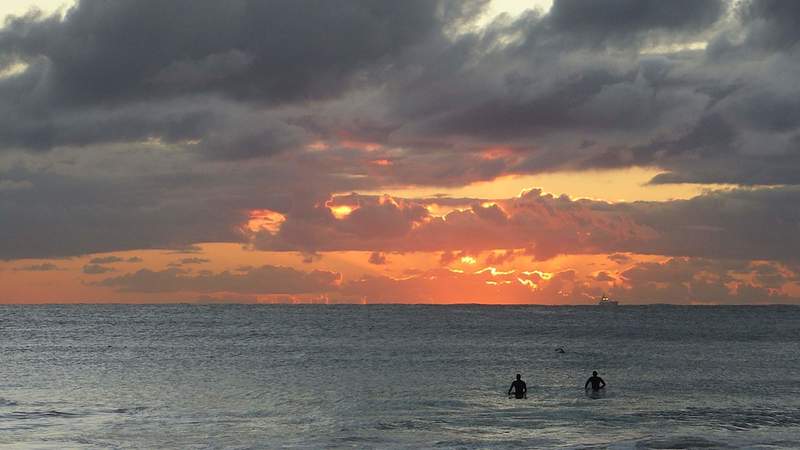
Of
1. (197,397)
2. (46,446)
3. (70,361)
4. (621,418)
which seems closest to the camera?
(46,446)

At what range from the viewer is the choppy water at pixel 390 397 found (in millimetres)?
49000

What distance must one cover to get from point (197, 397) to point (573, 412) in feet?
97.7

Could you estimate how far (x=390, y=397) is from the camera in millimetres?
68625

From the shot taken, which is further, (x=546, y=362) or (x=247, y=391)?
(x=546, y=362)

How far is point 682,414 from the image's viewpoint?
58594 millimetres

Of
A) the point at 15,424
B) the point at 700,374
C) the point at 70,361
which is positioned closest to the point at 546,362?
the point at 700,374

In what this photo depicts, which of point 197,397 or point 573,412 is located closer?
point 573,412

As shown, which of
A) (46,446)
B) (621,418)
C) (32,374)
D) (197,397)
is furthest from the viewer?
(32,374)

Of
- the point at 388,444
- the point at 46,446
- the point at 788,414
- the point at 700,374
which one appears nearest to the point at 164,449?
the point at 46,446

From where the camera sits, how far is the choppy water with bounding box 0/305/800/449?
161 feet

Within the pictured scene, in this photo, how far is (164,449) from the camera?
148 feet

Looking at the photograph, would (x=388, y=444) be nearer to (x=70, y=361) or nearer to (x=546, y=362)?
(x=546, y=362)

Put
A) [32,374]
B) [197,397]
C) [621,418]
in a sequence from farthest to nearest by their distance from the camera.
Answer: [32,374]
[197,397]
[621,418]

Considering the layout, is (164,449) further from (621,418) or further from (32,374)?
(32,374)
